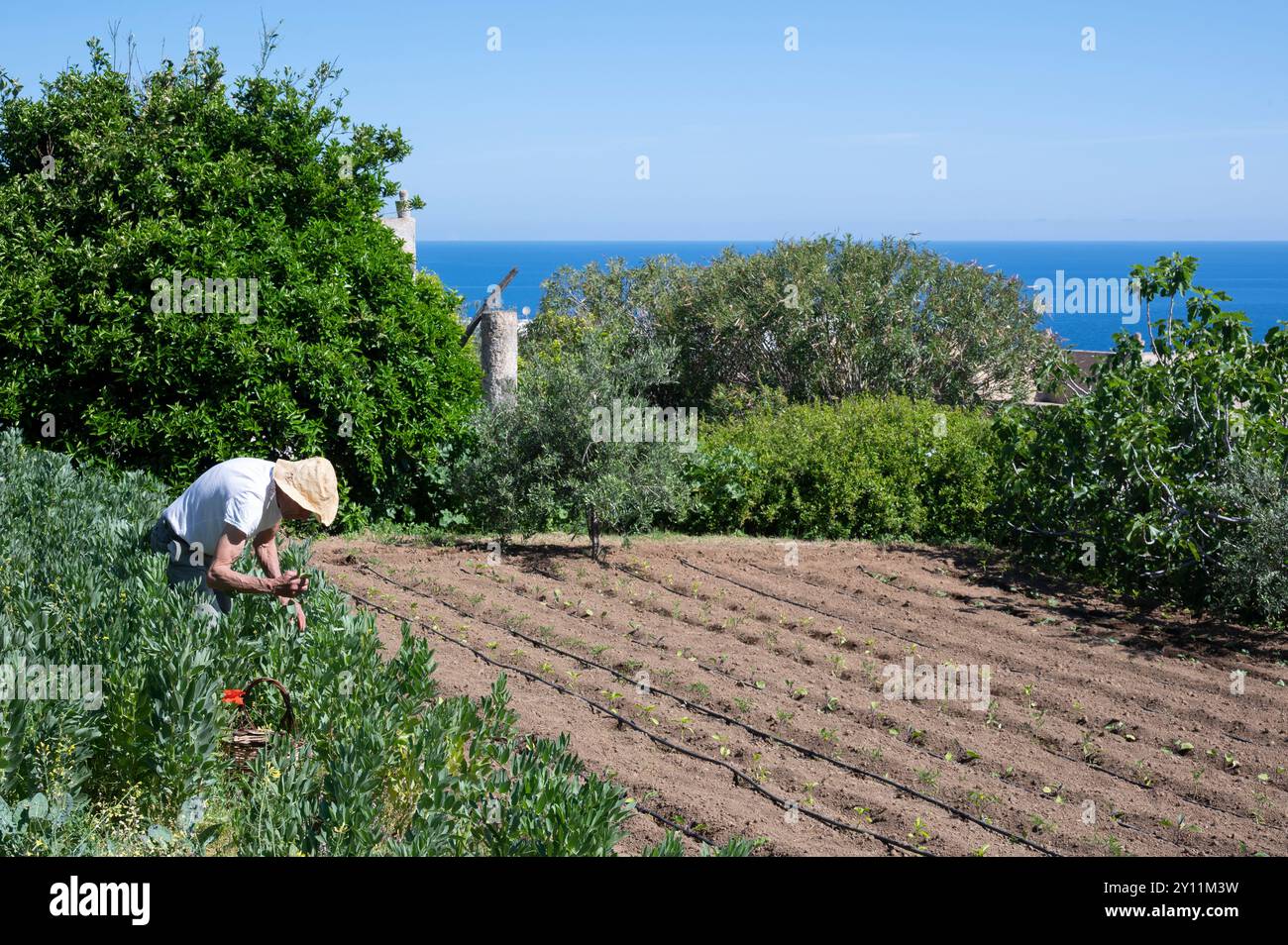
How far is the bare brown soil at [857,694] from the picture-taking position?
5.28 meters

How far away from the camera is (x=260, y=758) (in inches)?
169

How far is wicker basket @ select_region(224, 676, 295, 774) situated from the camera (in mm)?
4793

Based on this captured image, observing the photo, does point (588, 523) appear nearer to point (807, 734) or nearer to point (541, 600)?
point (541, 600)

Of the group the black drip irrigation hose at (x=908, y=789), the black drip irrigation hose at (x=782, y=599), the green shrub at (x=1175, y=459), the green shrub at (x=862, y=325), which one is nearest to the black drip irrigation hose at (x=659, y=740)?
the black drip irrigation hose at (x=908, y=789)

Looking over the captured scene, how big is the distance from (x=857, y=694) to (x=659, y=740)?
1485 mm

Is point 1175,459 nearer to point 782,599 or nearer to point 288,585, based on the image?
point 782,599

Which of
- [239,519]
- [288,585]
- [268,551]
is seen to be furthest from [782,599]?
[239,519]

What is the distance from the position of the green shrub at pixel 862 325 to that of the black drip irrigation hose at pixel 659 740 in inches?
341

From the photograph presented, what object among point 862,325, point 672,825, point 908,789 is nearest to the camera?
point 672,825

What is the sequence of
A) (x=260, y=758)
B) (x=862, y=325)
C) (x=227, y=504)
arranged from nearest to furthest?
(x=260, y=758) < (x=227, y=504) < (x=862, y=325)

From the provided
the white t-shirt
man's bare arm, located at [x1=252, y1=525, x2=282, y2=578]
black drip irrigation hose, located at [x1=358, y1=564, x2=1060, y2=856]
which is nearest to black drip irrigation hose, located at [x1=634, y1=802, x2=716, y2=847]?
black drip irrigation hose, located at [x1=358, y1=564, x2=1060, y2=856]

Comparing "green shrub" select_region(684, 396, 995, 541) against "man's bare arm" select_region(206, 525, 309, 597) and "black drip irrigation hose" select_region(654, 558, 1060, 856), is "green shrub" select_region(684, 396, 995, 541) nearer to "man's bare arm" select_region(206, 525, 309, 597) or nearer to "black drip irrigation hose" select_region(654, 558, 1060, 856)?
"black drip irrigation hose" select_region(654, 558, 1060, 856)

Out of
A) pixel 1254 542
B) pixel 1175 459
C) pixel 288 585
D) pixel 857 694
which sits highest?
pixel 1175 459
